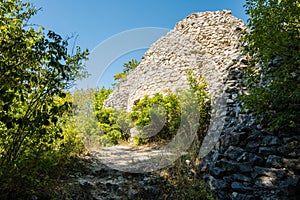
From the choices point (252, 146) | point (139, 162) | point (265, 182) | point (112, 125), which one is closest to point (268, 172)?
point (265, 182)

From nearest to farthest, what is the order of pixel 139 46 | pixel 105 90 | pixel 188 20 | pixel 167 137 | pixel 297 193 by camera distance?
pixel 297 193
pixel 167 137
pixel 139 46
pixel 188 20
pixel 105 90

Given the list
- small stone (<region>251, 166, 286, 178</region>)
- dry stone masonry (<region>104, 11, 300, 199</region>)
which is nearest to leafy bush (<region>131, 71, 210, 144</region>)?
dry stone masonry (<region>104, 11, 300, 199</region>)

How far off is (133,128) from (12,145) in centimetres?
526

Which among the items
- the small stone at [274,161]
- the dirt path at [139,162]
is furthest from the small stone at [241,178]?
the dirt path at [139,162]

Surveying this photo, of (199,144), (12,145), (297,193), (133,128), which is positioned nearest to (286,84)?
(297,193)

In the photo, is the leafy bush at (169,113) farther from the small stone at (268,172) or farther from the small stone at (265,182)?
the small stone at (265,182)

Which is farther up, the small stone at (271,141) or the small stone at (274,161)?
the small stone at (271,141)

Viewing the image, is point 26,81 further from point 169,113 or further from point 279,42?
point 169,113

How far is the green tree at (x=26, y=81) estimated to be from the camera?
75.4 inches

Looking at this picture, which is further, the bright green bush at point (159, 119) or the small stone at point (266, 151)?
the bright green bush at point (159, 119)

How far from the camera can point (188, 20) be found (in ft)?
32.8

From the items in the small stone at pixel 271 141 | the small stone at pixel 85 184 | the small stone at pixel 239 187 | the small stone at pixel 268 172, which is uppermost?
the small stone at pixel 271 141

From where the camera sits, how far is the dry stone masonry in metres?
3.59

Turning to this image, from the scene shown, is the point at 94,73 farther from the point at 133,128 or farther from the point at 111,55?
the point at 133,128
